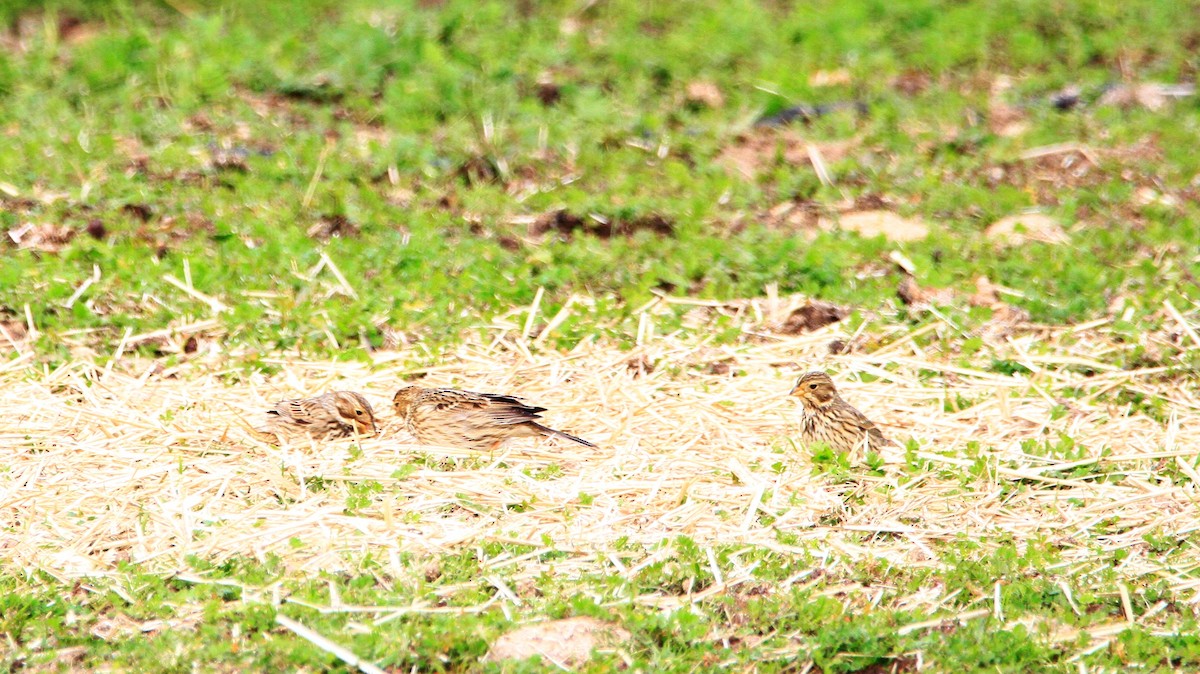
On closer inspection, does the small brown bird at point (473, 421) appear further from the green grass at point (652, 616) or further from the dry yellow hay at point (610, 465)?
the green grass at point (652, 616)

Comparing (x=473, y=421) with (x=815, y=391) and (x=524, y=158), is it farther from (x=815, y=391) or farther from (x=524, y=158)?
(x=524, y=158)

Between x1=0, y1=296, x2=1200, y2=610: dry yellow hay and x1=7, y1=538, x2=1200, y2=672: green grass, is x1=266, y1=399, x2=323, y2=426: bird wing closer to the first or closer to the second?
x1=0, y1=296, x2=1200, y2=610: dry yellow hay

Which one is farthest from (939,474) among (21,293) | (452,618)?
(21,293)

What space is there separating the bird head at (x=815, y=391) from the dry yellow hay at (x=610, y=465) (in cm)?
19

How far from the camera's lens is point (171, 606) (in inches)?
222

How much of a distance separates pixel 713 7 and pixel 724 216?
4.26m

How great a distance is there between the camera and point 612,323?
862cm

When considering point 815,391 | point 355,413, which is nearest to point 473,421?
point 355,413

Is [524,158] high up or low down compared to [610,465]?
down

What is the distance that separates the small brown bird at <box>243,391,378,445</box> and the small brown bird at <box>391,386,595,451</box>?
23 centimetres

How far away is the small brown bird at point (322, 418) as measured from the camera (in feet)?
23.1

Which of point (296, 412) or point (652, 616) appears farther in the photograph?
point (296, 412)

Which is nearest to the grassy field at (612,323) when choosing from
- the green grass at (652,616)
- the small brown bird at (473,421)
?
the green grass at (652,616)

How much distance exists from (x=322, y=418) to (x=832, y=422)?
92.9 inches
